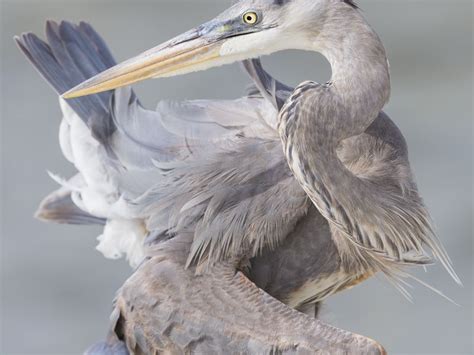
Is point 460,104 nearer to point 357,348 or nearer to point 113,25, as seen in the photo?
point 113,25

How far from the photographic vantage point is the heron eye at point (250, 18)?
2.87m

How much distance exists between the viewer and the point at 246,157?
3.18m

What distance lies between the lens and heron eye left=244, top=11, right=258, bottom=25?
287cm

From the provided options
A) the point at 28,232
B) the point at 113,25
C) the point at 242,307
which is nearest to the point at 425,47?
the point at 113,25

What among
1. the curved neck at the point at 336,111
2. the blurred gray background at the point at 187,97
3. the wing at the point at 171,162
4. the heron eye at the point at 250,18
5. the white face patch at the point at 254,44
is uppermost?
the heron eye at the point at 250,18

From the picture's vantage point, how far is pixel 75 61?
141 inches

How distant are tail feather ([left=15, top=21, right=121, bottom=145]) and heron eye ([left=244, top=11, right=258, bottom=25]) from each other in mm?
707

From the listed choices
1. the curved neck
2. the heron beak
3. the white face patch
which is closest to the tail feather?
the heron beak

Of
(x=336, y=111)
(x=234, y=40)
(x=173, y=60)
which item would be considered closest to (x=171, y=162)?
(x=173, y=60)

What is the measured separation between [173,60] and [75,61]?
0.70 metres

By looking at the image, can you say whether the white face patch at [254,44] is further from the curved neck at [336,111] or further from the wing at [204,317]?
the wing at [204,317]

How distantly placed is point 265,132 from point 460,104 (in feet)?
12.4

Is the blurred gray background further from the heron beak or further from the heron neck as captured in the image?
the heron neck

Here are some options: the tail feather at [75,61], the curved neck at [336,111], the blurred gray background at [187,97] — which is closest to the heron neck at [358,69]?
the curved neck at [336,111]
